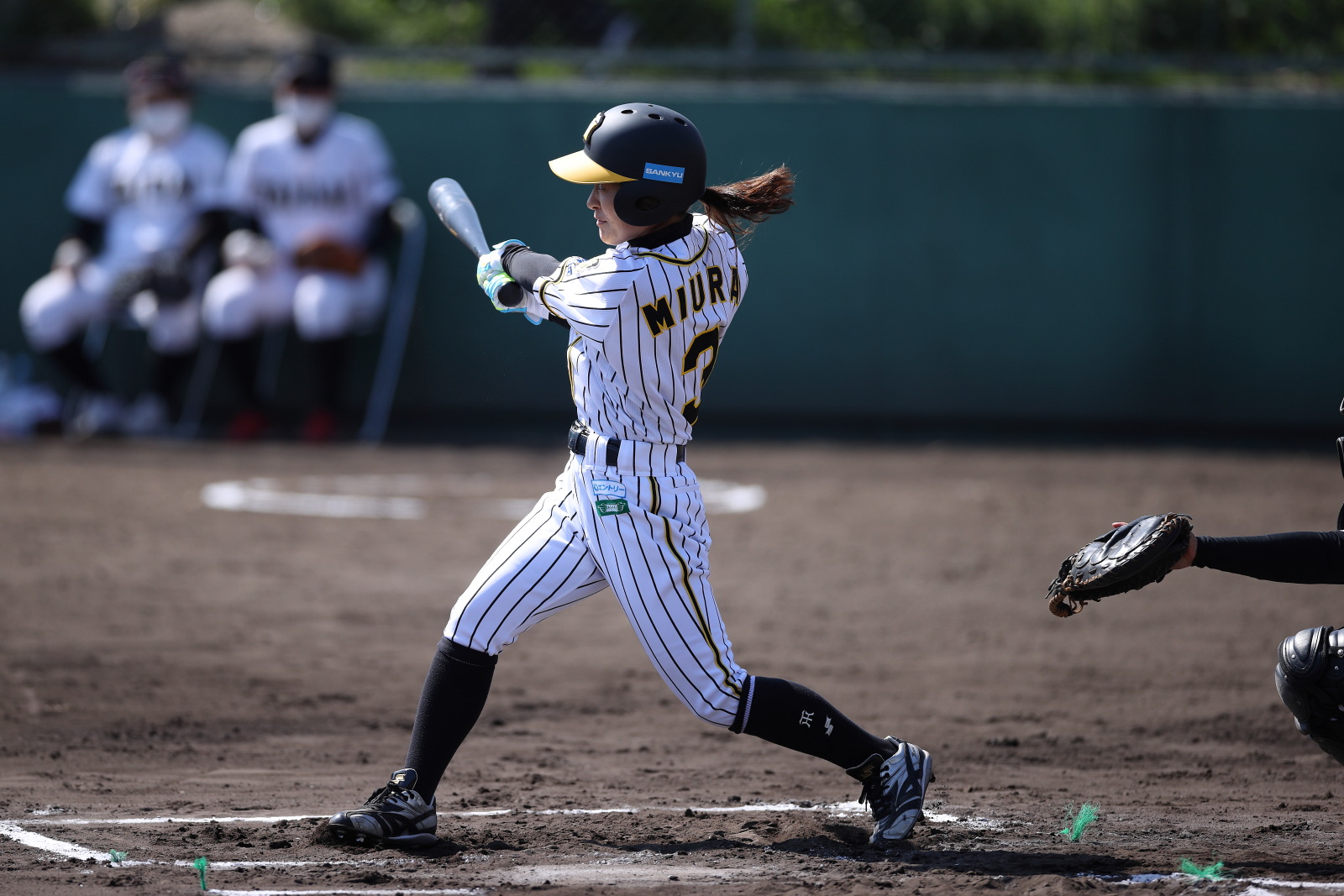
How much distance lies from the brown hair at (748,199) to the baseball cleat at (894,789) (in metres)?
1.39

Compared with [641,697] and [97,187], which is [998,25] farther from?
[641,697]

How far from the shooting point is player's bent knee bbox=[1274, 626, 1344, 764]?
11.6 ft

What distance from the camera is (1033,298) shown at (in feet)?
38.0

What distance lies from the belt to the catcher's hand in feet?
25.3

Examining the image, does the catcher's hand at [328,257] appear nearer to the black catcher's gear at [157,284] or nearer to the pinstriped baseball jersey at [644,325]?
the black catcher's gear at [157,284]

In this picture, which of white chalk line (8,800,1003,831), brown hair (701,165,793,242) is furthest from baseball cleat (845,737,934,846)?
brown hair (701,165,793,242)

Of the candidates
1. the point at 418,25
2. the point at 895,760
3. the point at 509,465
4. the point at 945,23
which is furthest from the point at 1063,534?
the point at 418,25

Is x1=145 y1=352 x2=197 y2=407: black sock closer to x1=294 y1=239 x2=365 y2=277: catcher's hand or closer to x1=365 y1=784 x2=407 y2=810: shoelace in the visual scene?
x1=294 y1=239 x2=365 y2=277: catcher's hand

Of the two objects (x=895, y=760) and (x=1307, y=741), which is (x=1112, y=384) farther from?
(x=895, y=760)

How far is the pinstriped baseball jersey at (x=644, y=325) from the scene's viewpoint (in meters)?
3.45

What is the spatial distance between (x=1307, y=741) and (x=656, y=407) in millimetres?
2608

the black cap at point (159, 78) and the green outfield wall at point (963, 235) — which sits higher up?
the black cap at point (159, 78)

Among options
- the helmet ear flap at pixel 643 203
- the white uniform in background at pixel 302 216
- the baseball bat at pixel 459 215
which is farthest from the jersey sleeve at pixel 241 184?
the helmet ear flap at pixel 643 203

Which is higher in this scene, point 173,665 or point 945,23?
point 945,23
